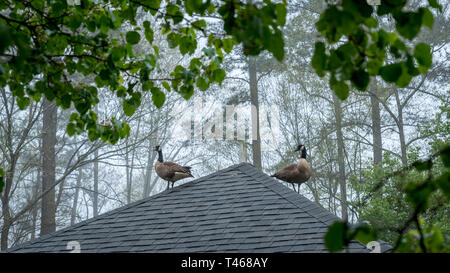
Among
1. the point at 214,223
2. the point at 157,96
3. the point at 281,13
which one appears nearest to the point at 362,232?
the point at 281,13

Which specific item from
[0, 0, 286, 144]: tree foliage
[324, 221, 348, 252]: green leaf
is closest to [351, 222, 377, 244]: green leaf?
[324, 221, 348, 252]: green leaf

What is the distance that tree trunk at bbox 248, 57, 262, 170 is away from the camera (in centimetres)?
1395

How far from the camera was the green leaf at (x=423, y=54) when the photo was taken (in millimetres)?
1632

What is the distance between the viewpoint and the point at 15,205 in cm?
1711

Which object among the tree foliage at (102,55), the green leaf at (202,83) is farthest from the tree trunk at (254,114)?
the green leaf at (202,83)

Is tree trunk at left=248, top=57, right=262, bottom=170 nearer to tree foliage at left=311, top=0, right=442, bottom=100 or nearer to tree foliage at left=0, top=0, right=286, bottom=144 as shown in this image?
tree foliage at left=0, top=0, right=286, bottom=144

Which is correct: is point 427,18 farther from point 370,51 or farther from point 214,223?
point 214,223

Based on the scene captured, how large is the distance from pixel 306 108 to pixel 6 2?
1126 cm

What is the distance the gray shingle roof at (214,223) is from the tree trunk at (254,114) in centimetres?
712

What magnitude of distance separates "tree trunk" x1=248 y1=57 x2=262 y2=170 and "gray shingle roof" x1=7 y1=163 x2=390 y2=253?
23.4 ft

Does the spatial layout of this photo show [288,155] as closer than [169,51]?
Yes

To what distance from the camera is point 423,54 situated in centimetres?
164
